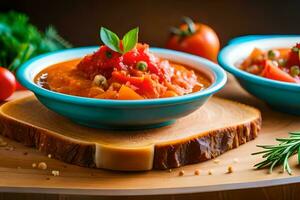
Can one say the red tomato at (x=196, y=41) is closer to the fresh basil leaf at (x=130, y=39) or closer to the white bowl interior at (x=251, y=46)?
the white bowl interior at (x=251, y=46)

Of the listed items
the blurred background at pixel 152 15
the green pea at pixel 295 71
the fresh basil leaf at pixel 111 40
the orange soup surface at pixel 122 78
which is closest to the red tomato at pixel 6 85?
the orange soup surface at pixel 122 78

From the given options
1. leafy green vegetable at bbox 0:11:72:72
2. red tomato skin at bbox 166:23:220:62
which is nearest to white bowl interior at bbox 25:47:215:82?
leafy green vegetable at bbox 0:11:72:72

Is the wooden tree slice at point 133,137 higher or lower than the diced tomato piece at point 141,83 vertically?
lower

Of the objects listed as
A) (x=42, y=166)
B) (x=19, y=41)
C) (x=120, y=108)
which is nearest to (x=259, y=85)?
(x=120, y=108)

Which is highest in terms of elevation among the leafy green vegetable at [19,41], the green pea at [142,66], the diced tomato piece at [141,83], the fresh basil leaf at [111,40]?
the fresh basil leaf at [111,40]

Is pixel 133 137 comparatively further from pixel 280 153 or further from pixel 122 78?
pixel 280 153
